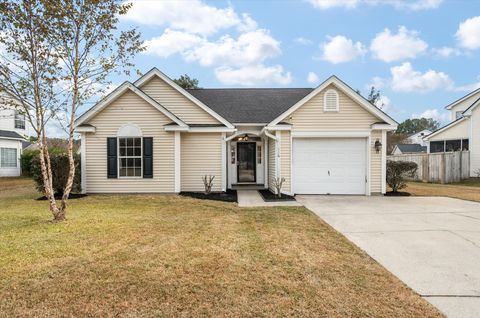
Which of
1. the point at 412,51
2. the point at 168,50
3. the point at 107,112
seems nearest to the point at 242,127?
the point at 107,112

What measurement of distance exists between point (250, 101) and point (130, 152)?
22.6ft

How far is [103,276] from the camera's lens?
3889 mm

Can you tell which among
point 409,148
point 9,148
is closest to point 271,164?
point 9,148

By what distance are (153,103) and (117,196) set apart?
3934 mm

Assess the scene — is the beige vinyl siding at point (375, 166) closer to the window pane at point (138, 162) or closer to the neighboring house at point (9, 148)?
the window pane at point (138, 162)

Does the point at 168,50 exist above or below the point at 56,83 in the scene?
above

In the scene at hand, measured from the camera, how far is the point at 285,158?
11.6m

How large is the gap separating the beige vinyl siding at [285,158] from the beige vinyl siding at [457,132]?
16.0 metres

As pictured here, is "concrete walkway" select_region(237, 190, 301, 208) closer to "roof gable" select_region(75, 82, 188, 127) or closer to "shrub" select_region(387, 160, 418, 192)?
"roof gable" select_region(75, 82, 188, 127)

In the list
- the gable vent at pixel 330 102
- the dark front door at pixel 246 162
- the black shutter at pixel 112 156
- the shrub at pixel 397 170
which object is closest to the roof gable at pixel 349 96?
the gable vent at pixel 330 102

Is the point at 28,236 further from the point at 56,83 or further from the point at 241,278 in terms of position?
the point at 241,278

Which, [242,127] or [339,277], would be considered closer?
Result: [339,277]

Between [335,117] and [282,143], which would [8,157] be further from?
[335,117]

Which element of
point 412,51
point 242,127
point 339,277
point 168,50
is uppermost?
point 412,51
